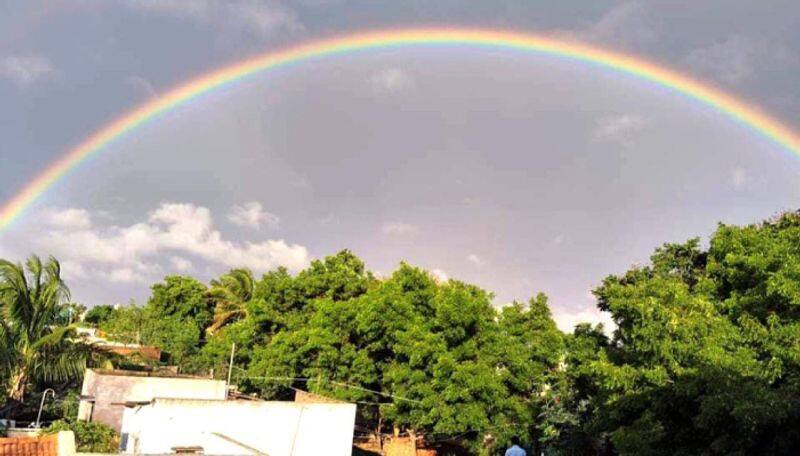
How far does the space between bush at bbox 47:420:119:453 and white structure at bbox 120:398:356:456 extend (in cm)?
258

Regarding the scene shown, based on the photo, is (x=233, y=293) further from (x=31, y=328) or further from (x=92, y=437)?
(x=92, y=437)

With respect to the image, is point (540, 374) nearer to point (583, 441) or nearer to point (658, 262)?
point (583, 441)

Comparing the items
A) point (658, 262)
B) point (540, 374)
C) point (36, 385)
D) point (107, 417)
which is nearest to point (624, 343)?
point (658, 262)

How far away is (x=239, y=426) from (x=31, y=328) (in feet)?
42.2

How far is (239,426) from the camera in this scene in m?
13.8

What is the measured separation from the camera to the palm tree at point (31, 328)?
2114 centimetres

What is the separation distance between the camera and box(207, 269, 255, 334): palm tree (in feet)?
164

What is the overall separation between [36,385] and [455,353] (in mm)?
17587

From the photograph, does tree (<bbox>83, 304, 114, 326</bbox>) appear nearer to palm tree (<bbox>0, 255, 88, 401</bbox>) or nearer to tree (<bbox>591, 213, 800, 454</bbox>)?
palm tree (<bbox>0, 255, 88, 401</bbox>)

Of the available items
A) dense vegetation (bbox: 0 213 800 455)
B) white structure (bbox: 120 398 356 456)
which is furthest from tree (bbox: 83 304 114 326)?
white structure (bbox: 120 398 356 456)

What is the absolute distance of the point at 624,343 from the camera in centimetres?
2030

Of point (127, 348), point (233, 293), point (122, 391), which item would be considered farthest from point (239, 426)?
point (233, 293)

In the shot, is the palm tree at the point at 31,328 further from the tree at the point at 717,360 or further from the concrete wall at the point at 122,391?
the tree at the point at 717,360

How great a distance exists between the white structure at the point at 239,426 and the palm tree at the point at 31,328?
32.4 feet
